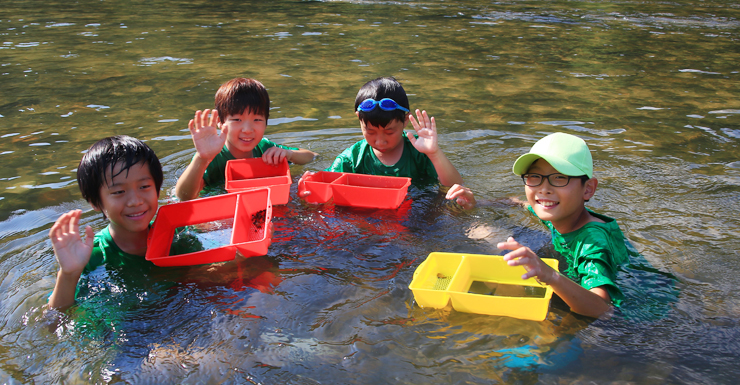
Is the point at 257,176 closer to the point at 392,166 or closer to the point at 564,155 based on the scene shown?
the point at 392,166

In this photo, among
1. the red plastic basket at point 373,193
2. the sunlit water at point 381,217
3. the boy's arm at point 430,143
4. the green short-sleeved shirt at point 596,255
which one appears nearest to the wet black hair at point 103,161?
the sunlit water at point 381,217

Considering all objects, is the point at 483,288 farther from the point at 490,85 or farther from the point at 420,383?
the point at 490,85

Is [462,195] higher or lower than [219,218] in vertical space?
higher

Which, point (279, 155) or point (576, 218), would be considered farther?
point (279, 155)

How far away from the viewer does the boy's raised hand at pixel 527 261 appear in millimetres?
2441

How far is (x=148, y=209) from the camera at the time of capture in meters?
3.34

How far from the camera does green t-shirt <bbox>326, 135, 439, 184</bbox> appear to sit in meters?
4.90

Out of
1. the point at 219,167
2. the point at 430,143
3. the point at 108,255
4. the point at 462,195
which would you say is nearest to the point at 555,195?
the point at 462,195

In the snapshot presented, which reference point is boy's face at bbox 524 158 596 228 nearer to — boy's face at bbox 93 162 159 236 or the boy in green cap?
the boy in green cap

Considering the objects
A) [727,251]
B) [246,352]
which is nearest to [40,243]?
[246,352]

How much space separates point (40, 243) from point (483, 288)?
2.95m

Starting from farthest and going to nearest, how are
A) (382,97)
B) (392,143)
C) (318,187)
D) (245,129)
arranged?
(245,129)
(392,143)
(382,97)
(318,187)

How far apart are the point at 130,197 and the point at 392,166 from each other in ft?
7.46

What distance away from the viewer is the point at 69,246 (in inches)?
112
